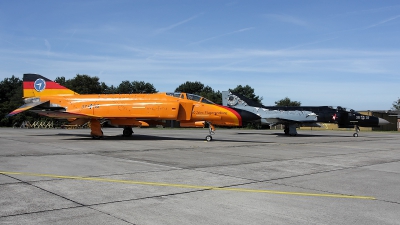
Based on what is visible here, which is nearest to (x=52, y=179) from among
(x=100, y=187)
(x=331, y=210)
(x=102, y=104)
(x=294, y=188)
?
(x=100, y=187)

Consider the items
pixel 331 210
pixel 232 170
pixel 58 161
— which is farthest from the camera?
pixel 58 161

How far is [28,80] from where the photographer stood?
22.2m

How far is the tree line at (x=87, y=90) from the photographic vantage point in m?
61.8

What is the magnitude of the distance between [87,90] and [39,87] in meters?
55.9

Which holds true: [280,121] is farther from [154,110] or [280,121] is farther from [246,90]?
[246,90]

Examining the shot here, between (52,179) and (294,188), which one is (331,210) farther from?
(52,179)

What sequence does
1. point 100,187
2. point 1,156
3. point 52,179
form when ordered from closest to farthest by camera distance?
point 100,187
point 52,179
point 1,156

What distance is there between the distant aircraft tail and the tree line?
42476 millimetres

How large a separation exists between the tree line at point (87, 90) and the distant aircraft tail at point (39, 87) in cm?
4248

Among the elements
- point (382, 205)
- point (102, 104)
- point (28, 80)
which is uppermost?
point (28, 80)

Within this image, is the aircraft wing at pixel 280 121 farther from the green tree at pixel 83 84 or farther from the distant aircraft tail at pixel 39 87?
the green tree at pixel 83 84

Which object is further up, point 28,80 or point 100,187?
point 28,80

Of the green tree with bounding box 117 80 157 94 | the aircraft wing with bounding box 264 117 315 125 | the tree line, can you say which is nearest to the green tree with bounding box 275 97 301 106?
the tree line

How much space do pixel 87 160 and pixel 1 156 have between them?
9.85 feet
